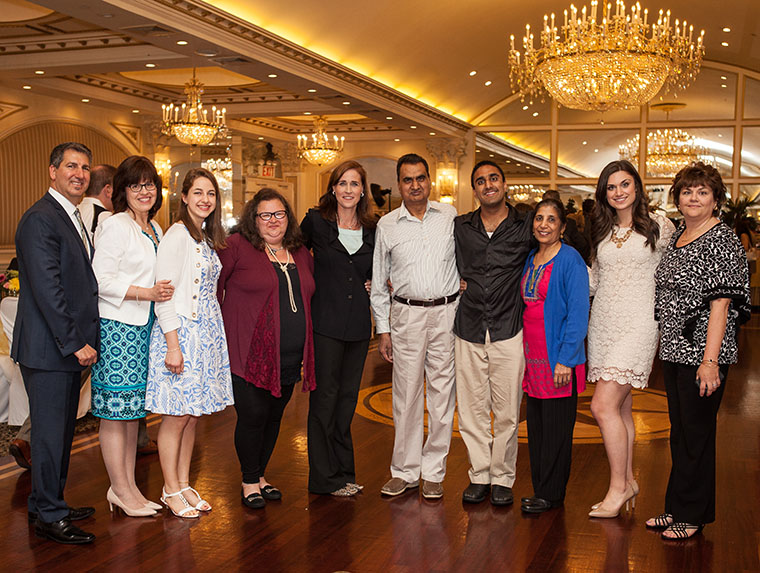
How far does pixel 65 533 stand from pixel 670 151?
14230mm

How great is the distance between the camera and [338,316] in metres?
3.94

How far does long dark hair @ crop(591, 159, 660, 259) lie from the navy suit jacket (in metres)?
2.37

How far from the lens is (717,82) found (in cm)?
1488

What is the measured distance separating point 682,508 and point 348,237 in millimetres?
2090

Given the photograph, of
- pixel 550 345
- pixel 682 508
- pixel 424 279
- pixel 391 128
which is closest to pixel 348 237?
pixel 424 279

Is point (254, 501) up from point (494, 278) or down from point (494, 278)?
down

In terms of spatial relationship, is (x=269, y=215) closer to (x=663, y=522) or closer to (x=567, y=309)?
(x=567, y=309)

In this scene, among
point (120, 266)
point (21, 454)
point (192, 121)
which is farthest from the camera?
point (192, 121)

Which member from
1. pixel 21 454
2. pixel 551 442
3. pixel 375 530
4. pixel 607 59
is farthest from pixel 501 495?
pixel 607 59

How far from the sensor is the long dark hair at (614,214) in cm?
355

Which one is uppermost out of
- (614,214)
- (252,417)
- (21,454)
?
(614,214)

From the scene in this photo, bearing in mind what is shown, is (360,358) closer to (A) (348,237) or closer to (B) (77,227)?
(A) (348,237)

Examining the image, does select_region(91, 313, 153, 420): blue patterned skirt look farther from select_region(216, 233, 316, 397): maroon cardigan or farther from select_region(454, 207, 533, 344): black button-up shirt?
select_region(454, 207, 533, 344): black button-up shirt

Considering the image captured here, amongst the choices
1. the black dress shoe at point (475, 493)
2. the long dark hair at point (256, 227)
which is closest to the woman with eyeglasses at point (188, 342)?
the long dark hair at point (256, 227)
